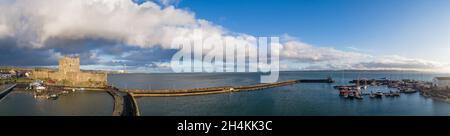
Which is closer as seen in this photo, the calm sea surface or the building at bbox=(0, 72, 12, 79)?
the building at bbox=(0, 72, 12, 79)

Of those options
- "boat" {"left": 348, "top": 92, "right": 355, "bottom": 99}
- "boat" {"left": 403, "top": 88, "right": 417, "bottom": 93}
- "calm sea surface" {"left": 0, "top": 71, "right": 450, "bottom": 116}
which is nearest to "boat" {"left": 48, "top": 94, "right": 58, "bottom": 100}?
"calm sea surface" {"left": 0, "top": 71, "right": 450, "bottom": 116}

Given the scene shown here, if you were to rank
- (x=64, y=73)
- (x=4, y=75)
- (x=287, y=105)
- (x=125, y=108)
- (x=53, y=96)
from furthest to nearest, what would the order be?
1. (x=53, y=96)
2. (x=287, y=105)
3. (x=125, y=108)
4. (x=64, y=73)
5. (x=4, y=75)

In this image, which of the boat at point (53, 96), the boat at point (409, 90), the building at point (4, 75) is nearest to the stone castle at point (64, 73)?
the building at point (4, 75)

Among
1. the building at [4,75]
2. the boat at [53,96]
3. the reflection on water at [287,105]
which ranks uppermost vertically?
the building at [4,75]

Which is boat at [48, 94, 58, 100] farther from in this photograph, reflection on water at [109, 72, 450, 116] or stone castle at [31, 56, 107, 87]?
reflection on water at [109, 72, 450, 116]

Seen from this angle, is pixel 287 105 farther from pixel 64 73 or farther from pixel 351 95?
pixel 64 73

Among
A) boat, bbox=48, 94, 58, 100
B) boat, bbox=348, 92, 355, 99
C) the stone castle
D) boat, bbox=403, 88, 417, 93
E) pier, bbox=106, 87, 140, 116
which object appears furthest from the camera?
boat, bbox=403, 88, 417, 93

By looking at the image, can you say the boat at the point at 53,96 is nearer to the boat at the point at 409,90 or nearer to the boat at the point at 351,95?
the boat at the point at 351,95

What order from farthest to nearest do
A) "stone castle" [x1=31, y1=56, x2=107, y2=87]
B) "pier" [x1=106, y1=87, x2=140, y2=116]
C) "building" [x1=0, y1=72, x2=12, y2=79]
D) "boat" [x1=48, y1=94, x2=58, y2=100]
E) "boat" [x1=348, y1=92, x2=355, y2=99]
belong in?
1. "boat" [x1=348, y1=92, x2=355, y2=99]
2. "boat" [x1=48, y1=94, x2=58, y2=100]
3. "pier" [x1=106, y1=87, x2=140, y2=116]
4. "stone castle" [x1=31, y1=56, x2=107, y2=87]
5. "building" [x1=0, y1=72, x2=12, y2=79]

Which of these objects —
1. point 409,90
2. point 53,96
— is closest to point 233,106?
point 53,96
